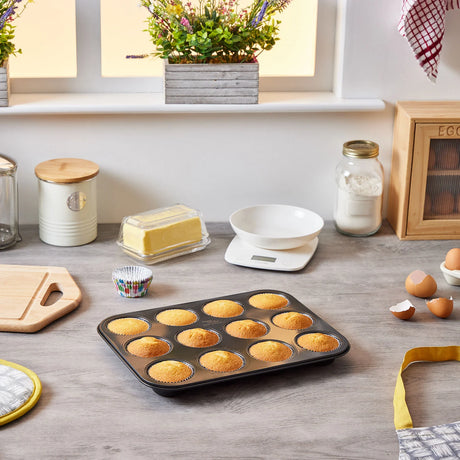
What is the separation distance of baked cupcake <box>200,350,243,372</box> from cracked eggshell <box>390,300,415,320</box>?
38cm

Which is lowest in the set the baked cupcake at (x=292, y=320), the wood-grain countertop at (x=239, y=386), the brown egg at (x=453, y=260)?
the wood-grain countertop at (x=239, y=386)

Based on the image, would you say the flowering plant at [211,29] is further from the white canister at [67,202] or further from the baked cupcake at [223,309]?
the baked cupcake at [223,309]

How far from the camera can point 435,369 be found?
135 cm

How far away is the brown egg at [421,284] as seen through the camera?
159cm

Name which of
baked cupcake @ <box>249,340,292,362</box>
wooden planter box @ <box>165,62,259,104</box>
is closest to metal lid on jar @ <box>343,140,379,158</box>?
wooden planter box @ <box>165,62,259,104</box>

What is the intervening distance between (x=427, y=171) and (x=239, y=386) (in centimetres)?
87

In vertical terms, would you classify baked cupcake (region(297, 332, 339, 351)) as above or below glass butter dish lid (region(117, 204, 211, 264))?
below

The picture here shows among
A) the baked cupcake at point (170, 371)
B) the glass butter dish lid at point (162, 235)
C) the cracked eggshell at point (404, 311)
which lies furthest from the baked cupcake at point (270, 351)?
the glass butter dish lid at point (162, 235)

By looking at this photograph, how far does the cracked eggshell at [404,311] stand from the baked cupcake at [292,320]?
19cm

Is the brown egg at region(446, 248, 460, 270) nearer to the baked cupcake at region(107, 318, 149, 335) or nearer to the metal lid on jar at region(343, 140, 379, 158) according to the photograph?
the metal lid on jar at region(343, 140, 379, 158)

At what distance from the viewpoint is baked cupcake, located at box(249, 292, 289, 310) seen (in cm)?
150

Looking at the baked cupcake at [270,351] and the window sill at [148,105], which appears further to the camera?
the window sill at [148,105]

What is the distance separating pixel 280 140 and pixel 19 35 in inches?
29.4

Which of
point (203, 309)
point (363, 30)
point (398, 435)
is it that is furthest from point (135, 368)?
point (363, 30)
